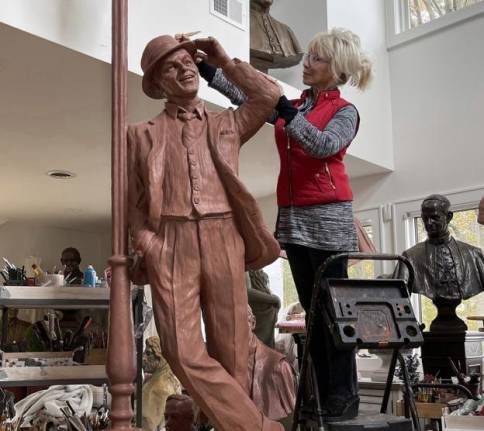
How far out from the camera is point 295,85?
18.6ft

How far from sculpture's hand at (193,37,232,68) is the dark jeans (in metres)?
0.60

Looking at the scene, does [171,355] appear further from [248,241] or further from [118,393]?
[248,241]

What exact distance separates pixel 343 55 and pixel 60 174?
4.27 m

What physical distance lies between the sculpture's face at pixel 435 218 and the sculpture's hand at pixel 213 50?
206 cm

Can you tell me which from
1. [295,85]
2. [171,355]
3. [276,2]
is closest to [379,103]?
[295,85]

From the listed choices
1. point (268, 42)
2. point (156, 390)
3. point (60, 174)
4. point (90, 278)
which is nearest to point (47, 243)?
point (60, 174)

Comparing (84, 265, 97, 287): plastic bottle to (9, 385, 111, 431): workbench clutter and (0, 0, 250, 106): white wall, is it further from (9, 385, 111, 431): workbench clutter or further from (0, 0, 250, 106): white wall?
(0, 0, 250, 106): white wall

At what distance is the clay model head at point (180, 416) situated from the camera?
2.11 meters

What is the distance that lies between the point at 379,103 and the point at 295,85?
29.8 inches

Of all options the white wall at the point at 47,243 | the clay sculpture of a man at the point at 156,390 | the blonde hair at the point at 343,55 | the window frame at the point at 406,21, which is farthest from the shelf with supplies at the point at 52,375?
the white wall at the point at 47,243

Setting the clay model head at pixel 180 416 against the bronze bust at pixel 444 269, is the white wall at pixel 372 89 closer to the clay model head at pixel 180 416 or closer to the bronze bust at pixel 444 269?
the bronze bust at pixel 444 269

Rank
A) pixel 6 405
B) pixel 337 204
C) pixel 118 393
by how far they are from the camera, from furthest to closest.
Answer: pixel 6 405 < pixel 337 204 < pixel 118 393

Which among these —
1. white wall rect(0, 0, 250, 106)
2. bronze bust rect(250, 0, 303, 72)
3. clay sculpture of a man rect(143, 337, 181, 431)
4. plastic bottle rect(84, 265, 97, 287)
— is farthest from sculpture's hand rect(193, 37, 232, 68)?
bronze bust rect(250, 0, 303, 72)

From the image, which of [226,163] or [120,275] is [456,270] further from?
[120,275]
